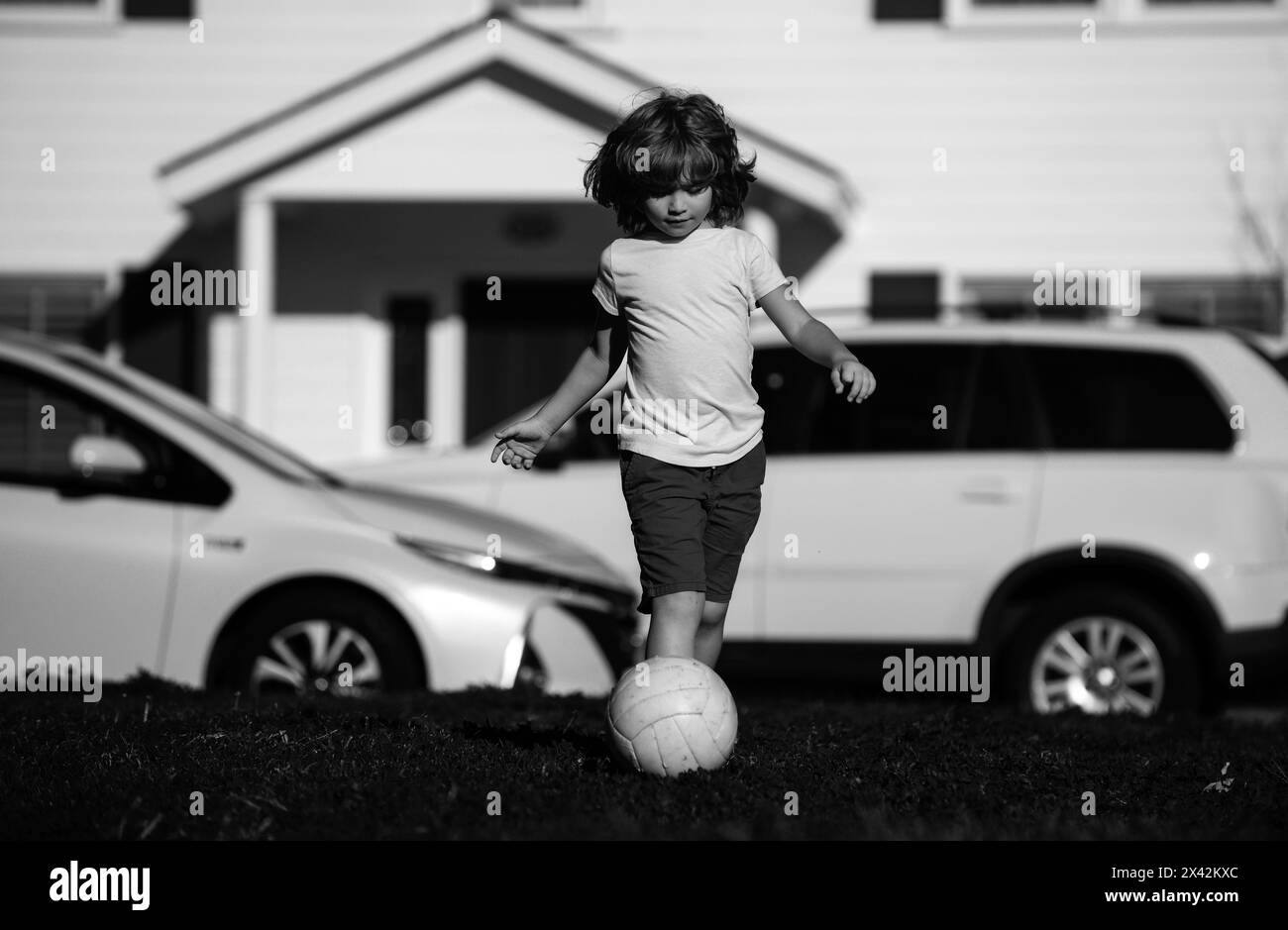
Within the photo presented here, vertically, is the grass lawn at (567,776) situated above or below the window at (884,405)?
below

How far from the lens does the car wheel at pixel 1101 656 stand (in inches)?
306

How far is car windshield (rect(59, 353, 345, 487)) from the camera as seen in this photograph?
7.22 meters

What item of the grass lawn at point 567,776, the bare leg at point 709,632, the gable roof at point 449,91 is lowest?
the grass lawn at point 567,776

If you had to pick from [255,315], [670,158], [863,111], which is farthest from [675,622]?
[863,111]

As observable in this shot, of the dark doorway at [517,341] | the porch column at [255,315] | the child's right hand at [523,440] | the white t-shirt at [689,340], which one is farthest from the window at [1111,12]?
the child's right hand at [523,440]

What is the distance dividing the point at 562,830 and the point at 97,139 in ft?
37.5

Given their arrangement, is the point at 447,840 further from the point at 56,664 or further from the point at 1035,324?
the point at 1035,324

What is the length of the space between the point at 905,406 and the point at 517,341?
6180mm

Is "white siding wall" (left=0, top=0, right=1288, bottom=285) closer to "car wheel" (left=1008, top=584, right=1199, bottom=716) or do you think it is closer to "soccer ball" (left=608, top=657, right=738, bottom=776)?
"car wheel" (left=1008, top=584, right=1199, bottom=716)

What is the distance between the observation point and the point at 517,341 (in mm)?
14008

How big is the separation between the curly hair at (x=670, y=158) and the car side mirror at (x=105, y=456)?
2.93 meters

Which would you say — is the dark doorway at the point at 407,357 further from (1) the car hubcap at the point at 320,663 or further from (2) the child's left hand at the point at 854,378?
(2) the child's left hand at the point at 854,378

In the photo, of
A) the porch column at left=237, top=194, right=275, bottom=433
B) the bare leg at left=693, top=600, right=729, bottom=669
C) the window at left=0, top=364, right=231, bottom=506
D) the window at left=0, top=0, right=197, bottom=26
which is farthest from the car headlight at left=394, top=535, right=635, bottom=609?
the window at left=0, top=0, right=197, bottom=26

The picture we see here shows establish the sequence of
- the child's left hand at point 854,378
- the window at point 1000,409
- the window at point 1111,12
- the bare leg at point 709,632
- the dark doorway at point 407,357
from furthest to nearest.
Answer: the dark doorway at point 407,357, the window at point 1111,12, the window at point 1000,409, the bare leg at point 709,632, the child's left hand at point 854,378
